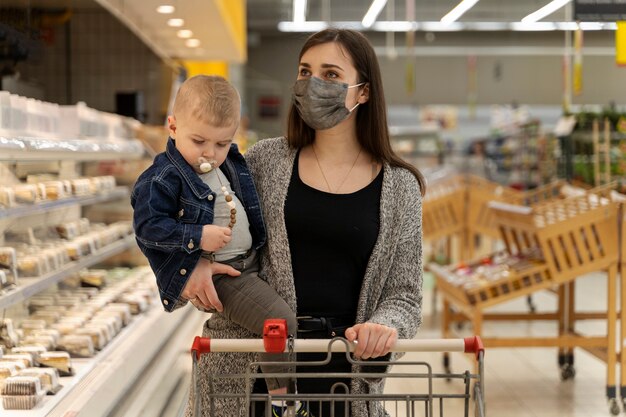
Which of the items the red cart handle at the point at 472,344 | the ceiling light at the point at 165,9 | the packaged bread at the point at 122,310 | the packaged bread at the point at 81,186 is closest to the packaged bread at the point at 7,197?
the packaged bread at the point at 81,186

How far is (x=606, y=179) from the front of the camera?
20.9 ft

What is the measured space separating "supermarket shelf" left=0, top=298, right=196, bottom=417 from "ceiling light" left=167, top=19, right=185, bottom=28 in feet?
11.5

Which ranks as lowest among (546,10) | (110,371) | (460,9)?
(110,371)

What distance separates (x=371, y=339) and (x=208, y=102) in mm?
646

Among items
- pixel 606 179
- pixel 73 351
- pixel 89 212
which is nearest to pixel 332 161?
pixel 73 351

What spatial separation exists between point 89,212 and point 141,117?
260 cm

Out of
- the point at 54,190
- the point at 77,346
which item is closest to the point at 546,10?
the point at 54,190

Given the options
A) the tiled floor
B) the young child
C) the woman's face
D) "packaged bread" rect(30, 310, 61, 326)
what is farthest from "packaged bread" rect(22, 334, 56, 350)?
the woman's face

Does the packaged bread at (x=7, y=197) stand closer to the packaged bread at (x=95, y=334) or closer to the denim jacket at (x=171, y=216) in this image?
the packaged bread at (x=95, y=334)

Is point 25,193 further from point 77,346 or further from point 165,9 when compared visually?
point 165,9

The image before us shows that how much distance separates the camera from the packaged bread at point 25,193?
3.77 m

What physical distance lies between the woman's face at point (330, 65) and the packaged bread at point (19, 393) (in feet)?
4.93

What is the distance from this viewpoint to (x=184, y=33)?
9195mm

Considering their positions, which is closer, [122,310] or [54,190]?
[54,190]
